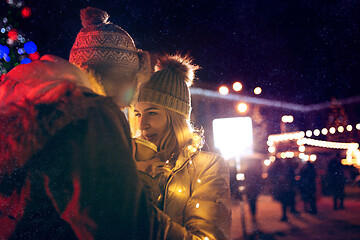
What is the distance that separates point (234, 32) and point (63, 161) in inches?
311

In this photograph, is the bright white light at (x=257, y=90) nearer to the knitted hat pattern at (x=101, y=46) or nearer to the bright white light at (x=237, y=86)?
the bright white light at (x=237, y=86)

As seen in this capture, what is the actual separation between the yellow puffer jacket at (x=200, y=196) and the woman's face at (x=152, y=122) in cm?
27

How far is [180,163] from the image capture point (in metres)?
1.88

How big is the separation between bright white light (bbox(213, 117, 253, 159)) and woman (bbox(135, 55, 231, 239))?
5.66 metres

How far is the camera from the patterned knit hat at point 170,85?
83.7 inches

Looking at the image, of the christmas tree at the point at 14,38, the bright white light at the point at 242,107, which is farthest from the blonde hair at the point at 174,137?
the bright white light at the point at 242,107

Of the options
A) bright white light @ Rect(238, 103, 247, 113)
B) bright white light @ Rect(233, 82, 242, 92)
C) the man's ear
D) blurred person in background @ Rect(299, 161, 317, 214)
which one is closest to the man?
the man's ear

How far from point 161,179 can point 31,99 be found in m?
1.11

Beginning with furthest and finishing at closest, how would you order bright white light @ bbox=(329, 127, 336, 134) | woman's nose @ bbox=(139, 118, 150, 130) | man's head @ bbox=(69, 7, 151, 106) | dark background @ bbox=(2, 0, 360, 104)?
bright white light @ bbox=(329, 127, 336, 134) < dark background @ bbox=(2, 0, 360, 104) < woman's nose @ bbox=(139, 118, 150, 130) < man's head @ bbox=(69, 7, 151, 106)

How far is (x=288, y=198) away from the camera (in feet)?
31.1

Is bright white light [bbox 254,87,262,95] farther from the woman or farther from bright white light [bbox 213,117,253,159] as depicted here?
the woman

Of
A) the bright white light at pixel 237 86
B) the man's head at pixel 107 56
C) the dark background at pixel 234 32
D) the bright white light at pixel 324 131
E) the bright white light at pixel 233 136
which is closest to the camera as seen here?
the man's head at pixel 107 56

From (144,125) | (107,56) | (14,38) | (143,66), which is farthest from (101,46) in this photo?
(14,38)

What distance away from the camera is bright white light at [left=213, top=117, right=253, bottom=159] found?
7809 mm
